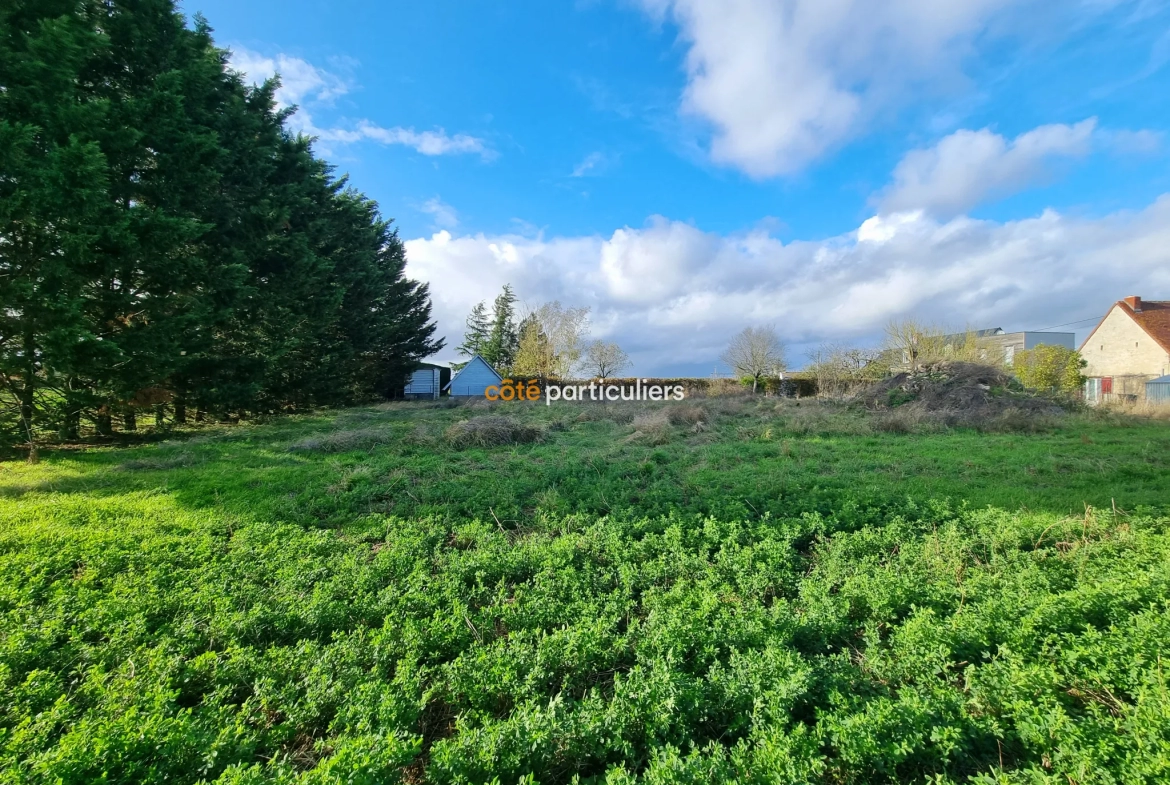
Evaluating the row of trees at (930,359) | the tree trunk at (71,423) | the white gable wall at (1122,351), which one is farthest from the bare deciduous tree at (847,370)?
the tree trunk at (71,423)

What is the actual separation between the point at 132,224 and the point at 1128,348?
47.5m

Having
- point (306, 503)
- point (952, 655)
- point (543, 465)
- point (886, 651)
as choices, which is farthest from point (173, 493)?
point (952, 655)

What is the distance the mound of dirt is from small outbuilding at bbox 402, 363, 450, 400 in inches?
1122

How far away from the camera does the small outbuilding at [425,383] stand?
1320 inches

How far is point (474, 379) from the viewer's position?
117 ft

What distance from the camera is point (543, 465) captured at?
27.5ft

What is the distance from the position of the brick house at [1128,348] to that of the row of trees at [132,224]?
38.6 metres

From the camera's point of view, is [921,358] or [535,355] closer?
[921,358]

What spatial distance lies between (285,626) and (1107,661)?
17.3ft

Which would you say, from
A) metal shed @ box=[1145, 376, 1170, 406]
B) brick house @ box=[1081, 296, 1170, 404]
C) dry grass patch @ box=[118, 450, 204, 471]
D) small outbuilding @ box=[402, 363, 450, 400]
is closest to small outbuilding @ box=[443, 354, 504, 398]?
small outbuilding @ box=[402, 363, 450, 400]

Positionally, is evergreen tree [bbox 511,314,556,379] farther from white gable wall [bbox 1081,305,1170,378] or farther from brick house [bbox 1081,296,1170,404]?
white gable wall [bbox 1081,305,1170,378]

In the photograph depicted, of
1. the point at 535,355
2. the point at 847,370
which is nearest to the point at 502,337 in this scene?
the point at 535,355

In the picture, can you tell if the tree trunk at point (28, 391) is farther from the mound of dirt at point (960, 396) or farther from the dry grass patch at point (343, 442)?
the mound of dirt at point (960, 396)

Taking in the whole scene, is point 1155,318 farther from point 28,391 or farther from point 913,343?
point 28,391
